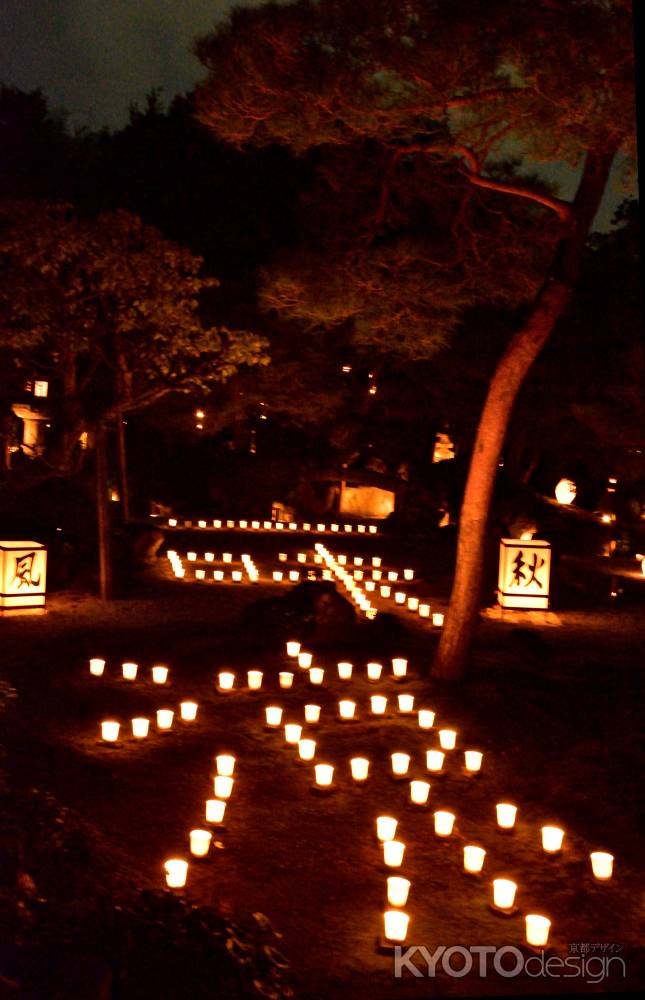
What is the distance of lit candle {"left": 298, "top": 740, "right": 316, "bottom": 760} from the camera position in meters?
6.57

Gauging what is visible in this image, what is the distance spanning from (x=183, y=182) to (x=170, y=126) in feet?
→ 6.24

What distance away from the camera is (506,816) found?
566 centimetres

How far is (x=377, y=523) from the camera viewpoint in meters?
23.7

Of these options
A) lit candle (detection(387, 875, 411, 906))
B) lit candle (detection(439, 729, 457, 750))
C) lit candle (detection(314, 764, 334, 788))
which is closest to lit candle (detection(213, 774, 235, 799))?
lit candle (detection(314, 764, 334, 788))

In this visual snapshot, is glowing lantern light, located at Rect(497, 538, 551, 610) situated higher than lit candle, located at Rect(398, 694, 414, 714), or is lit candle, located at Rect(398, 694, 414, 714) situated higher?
glowing lantern light, located at Rect(497, 538, 551, 610)

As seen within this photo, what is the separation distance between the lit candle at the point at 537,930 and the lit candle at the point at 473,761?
7.57 ft

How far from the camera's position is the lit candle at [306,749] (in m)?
6.57

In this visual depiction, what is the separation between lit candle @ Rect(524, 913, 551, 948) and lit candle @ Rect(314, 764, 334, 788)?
2.09m

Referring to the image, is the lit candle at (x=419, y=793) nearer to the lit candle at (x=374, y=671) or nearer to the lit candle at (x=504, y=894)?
the lit candle at (x=504, y=894)

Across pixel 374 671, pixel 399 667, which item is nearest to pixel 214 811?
pixel 374 671

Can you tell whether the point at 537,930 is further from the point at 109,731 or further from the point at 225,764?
the point at 109,731

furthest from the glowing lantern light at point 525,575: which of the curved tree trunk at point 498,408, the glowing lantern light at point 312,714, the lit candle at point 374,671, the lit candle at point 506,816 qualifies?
the lit candle at point 506,816

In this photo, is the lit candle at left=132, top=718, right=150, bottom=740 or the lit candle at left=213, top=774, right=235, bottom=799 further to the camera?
the lit candle at left=132, top=718, right=150, bottom=740

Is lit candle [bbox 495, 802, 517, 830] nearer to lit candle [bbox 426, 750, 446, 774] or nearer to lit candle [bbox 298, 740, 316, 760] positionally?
lit candle [bbox 426, 750, 446, 774]
